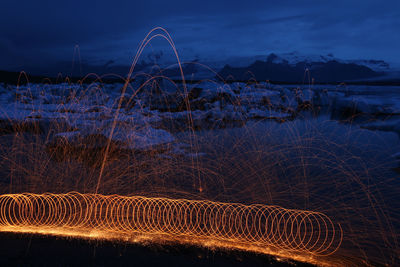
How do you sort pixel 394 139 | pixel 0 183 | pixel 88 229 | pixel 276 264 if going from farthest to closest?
pixel 394 139
pixel 0 183
pixel 88 229
pixel 276 264

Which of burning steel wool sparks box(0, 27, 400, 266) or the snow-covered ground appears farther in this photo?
the snow-covered ground

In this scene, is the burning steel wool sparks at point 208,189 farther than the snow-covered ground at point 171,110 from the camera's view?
No

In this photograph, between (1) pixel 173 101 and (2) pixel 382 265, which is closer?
(2) pixel 382 265

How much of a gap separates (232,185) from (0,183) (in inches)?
253

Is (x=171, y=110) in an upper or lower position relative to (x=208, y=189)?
lower

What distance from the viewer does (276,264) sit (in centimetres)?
459

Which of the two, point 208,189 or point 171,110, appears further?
point 171,110

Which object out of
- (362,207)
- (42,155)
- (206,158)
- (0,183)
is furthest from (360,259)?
(42,155)

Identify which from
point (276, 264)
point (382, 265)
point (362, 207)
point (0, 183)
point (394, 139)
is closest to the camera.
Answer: point (276, 264)

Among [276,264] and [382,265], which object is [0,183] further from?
[382,265]

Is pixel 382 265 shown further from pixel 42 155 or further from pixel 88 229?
pixel 42 155

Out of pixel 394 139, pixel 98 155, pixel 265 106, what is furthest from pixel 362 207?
pixel 265 106

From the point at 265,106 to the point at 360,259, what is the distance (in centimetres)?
2846

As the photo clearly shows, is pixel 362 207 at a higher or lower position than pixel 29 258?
lower
